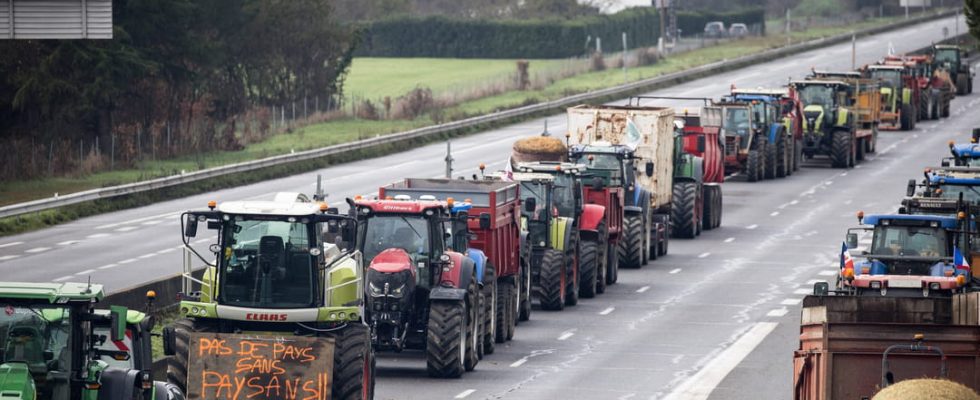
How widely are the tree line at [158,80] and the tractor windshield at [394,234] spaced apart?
28778mm

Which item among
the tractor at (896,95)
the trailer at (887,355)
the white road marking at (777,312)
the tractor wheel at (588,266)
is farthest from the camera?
the tractor at (896,95)

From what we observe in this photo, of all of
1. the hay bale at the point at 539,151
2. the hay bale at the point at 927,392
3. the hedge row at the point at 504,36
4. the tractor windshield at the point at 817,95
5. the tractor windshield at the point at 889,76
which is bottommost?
the hay bale at the point at 927,392

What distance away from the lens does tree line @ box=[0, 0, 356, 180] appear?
60781mm

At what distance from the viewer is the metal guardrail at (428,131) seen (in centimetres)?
4956

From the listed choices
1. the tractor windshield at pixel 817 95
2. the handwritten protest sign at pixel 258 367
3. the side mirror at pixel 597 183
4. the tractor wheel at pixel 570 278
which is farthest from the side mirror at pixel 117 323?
the tractor windshield at pixel 817 95

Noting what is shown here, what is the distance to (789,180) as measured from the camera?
6275 cm

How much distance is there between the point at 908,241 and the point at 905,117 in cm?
4827

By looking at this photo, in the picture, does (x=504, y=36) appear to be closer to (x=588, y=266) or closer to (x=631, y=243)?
(x=631, y=243)

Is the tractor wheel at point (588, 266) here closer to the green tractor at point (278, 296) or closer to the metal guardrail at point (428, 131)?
the green tractor at point (278, 296)

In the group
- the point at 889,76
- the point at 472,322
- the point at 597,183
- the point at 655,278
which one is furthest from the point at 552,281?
the point at 889,76

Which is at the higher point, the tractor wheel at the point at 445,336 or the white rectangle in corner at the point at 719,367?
the tractor wheel at the point at 445,336

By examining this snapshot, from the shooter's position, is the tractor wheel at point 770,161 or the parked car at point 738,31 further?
the parked car at point 738,31

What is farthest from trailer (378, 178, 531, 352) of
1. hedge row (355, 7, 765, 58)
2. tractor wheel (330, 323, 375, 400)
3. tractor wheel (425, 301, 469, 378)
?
hedge row (355, 7, 765, 58)

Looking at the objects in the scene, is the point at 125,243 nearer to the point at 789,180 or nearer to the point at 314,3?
the point at 789,180
